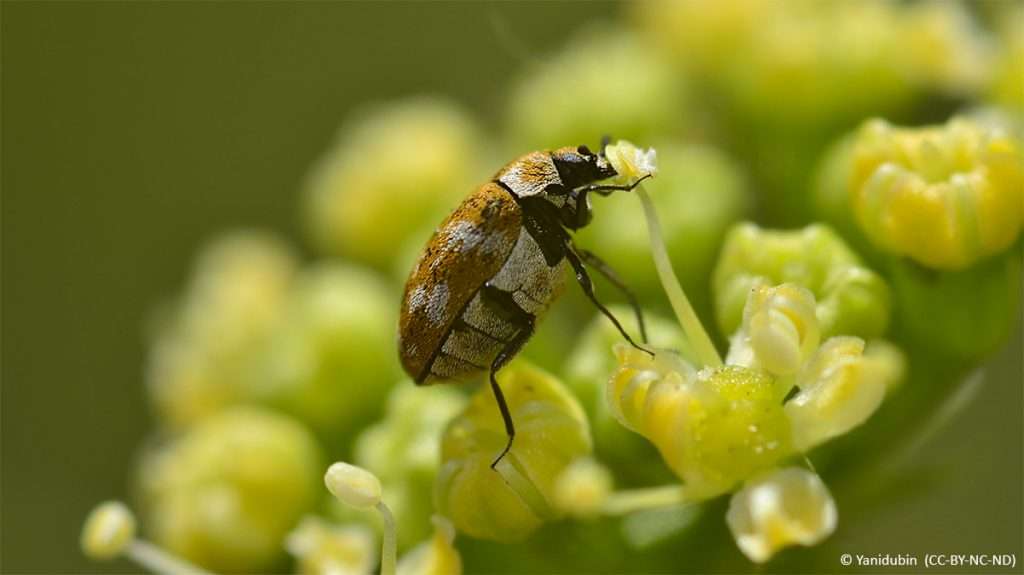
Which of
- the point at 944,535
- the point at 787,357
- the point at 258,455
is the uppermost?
the point at 787,357

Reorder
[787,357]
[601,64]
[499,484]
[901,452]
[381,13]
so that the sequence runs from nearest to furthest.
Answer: [787,357], [499,484], [901,452], [601,64], [381,13]

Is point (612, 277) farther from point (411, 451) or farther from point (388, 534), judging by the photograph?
point (388, 534)

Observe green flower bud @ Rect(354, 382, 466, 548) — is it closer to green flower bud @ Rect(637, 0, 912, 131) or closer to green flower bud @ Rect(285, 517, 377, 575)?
green flower bud @ Rect(285, 517, 377, 575)

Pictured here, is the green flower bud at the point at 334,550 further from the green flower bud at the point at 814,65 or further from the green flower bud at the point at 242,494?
the green flower bud at the point at 814,65

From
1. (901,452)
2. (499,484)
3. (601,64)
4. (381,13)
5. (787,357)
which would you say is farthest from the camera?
(381,13)

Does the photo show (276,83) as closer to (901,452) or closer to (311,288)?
(311,288)

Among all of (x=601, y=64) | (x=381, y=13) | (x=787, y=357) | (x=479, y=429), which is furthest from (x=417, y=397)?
(x=381, y=13)

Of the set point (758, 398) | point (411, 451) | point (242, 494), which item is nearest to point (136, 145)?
point (242, 494)

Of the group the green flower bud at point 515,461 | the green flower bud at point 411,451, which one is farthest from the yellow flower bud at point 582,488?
the green flower bud at point 411,451
